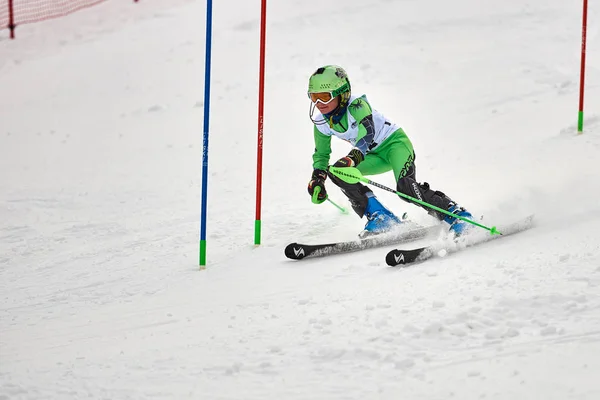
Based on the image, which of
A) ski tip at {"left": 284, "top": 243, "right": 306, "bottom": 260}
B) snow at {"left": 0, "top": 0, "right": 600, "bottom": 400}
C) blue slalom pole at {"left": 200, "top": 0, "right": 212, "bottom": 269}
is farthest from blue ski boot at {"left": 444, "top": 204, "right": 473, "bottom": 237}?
blue slalom pole at {"left": 200, "top": 0, "right": 212, "bottom": 269}

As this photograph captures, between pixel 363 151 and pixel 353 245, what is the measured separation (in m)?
0.71

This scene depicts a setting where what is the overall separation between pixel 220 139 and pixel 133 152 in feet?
3.24

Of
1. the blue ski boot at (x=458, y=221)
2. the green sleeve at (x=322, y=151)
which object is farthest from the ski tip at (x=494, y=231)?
the green sleeve at (x=322, y=151)

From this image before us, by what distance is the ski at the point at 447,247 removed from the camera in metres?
4.94

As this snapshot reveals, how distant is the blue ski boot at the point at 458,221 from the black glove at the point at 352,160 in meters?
0.68

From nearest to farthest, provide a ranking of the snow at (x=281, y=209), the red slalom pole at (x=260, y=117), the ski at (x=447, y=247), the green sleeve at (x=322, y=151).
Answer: the snow at (x=281, y=209) < the ski at (x=447, y=247) < the red slalom pole at (x=260, y=117) < the green sleeve at (x=322, y=151)

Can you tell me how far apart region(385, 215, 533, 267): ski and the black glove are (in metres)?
0.80

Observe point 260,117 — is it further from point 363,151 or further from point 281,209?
point 281,209

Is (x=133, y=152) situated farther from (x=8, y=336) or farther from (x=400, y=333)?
(x=400, y=333)

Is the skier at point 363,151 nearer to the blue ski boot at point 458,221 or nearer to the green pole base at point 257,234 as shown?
the blue ski boot at point 458,221

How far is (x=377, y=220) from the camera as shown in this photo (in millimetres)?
5773

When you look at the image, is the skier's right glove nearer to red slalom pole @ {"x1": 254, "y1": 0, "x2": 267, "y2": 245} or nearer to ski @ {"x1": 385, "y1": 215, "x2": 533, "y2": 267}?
red slalom pole @ {"x1": 254, "y1": 0, "x2": 267, "y2": 245}

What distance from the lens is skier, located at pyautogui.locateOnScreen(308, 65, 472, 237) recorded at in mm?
5551

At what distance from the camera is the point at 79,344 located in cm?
438
